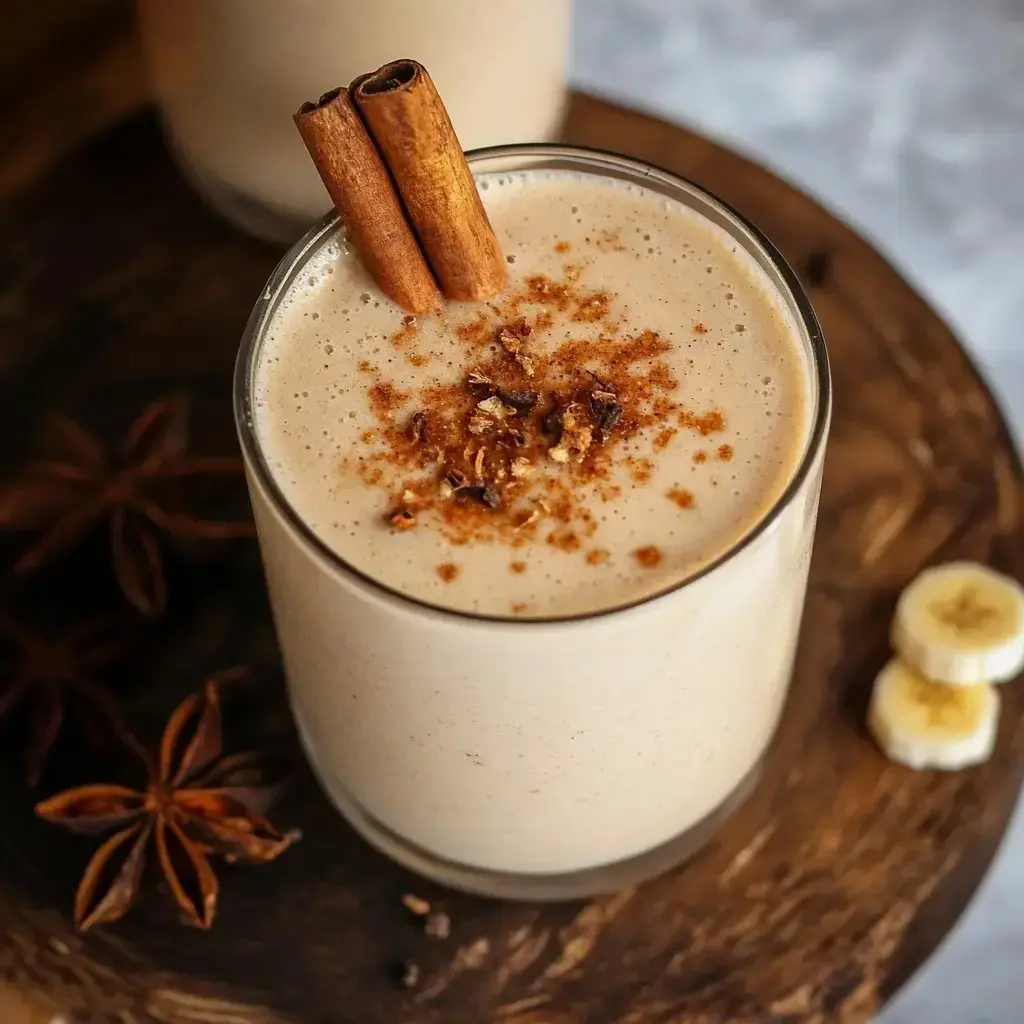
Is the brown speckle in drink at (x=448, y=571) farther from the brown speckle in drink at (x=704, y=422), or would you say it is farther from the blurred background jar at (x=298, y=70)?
the blurred background jar at (x=298, y=70)

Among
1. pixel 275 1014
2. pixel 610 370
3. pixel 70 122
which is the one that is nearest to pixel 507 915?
pixel 275 1014

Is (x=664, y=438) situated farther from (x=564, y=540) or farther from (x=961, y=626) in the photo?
(x=961, y=626)

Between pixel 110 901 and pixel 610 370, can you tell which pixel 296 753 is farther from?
pixel 610 370

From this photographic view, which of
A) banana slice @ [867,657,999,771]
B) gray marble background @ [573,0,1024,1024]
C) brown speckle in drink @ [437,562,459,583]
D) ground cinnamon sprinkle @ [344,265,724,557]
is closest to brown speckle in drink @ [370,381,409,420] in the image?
ground cinnamon sprinkle @ [344,265,724,557]

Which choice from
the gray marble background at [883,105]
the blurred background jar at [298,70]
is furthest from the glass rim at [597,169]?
the gray marble background at [883,105]

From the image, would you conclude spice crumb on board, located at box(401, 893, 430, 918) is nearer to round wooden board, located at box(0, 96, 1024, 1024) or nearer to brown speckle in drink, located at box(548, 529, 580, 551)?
round wooden board, located at box(0, 96, 1024, 1024)

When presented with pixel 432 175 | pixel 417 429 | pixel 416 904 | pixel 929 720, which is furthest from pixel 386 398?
pixel 929 720
